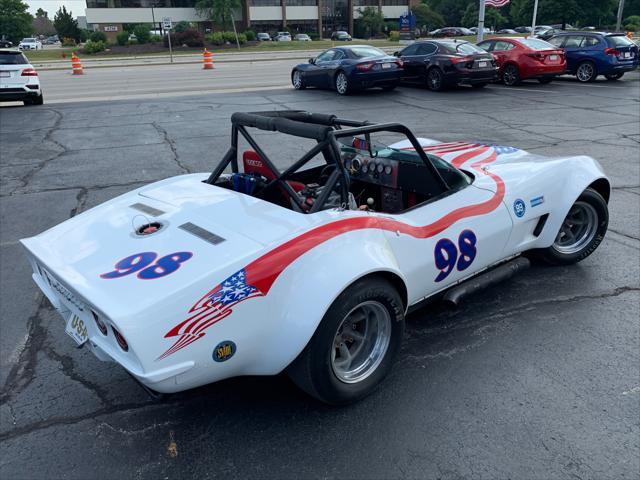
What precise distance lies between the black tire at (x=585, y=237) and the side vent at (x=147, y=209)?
9.63 ft

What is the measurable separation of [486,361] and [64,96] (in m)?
17.5

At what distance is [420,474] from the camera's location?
2.44 meters

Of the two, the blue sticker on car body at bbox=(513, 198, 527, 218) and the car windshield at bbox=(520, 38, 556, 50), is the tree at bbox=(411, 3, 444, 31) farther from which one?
the blue sticker on car body at bbox=(513, 198, 527, 218)

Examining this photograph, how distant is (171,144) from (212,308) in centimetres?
781

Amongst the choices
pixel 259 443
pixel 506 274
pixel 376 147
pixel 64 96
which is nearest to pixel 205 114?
pixel 64 96

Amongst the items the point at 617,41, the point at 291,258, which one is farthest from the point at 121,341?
the point at 617,41

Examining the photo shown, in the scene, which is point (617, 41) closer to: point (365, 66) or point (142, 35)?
point (365, 66)

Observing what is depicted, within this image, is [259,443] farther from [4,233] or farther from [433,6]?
[433,6]

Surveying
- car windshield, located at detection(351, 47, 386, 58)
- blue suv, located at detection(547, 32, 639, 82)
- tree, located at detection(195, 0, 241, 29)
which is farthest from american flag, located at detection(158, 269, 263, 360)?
tree, located at detection(195, 0, 241, 29)

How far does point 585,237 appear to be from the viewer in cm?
443

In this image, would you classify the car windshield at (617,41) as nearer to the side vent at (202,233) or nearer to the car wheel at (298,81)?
the car wheel at (298,81)

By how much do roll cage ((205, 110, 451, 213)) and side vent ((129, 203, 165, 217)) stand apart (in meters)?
0.53

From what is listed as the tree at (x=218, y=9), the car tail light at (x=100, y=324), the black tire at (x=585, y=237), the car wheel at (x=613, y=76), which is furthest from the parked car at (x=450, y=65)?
the tree at (x=218, y=9)

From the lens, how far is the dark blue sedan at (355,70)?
14906 millimetres
